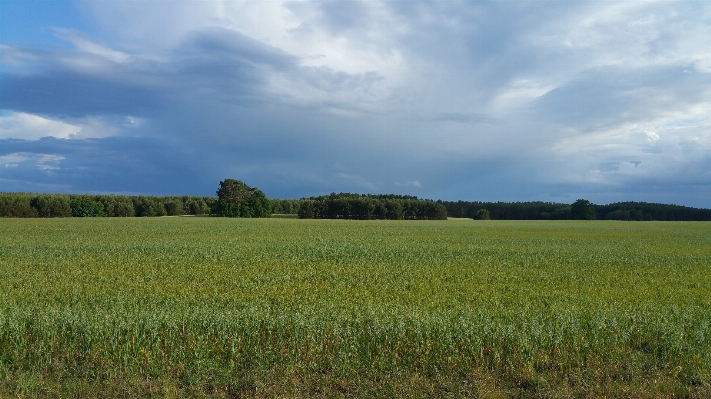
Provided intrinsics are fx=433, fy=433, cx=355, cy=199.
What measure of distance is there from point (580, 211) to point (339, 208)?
75905mm

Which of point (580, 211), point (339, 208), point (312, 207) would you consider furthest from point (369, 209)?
point (580, 211)

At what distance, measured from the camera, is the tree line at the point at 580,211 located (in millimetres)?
136125

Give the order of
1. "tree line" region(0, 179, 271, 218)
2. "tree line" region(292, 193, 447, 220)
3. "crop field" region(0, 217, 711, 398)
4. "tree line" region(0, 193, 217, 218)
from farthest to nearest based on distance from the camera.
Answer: "tree line" region(292, 193, 447, 220) → "tree line" region(0, 179, 271, 218) → "tree line" region(0, 193, 217, 218) → "crop field" region(0, 217, 711, 398)

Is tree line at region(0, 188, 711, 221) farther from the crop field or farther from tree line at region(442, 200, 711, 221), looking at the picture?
the crop field

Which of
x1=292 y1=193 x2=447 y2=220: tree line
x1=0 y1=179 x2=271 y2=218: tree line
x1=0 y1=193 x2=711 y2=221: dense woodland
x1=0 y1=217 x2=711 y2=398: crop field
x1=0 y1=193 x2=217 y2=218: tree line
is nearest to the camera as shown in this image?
x1=0 y1=217 x2=711 y2=398: crop field

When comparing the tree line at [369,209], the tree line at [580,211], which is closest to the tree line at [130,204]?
the tree line at [369,209]

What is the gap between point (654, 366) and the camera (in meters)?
7.32

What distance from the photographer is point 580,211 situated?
13538cm

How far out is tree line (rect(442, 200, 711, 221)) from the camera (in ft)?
447

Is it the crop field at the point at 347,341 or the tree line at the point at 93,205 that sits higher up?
the tree line at the point at 93,205

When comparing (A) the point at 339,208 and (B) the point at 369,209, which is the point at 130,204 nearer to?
(A) the point at 339,208

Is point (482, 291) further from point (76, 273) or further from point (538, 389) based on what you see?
point (76, 273)

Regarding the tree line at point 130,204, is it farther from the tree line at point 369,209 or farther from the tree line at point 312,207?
the tree line at point 369,209

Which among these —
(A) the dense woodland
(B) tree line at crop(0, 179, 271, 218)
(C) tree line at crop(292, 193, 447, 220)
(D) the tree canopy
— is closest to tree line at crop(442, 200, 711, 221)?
(A) the dense woodland
